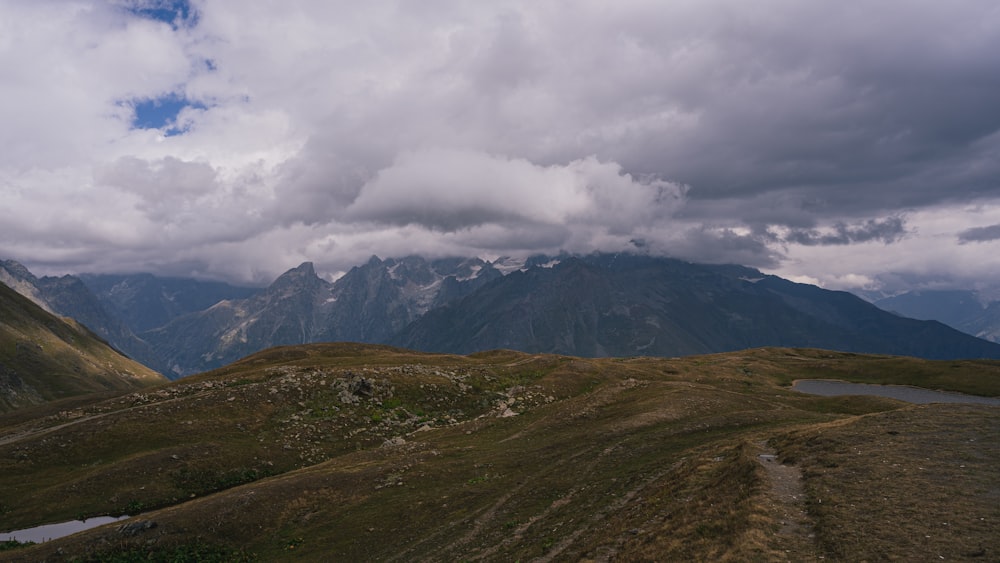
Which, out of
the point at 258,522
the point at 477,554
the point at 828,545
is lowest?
the point at 258,522

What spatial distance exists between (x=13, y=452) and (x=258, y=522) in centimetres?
4174

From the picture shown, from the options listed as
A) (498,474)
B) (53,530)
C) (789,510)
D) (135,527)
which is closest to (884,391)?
(498,474)

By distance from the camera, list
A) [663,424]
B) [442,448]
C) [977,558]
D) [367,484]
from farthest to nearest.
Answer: [442,448] < [663,424] < [367,484] < [977,558]

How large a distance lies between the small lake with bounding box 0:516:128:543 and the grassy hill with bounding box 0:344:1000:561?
4.64 ft

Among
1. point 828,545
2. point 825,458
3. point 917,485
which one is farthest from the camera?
point 825,458

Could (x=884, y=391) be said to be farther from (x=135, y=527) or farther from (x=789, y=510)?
(x=135, y=527)

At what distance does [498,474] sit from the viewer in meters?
45.1

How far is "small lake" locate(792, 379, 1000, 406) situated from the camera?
98312mm

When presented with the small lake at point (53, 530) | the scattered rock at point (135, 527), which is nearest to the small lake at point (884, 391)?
the scattered rock at point (135, 527)

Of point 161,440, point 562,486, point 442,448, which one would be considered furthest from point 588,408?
point 161,440

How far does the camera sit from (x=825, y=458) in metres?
32.1

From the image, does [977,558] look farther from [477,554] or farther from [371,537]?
[371,537]

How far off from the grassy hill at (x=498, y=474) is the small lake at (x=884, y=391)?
40.4m

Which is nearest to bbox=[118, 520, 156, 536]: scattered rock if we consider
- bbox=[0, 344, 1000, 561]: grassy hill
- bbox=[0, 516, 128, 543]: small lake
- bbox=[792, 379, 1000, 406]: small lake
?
bbox=[0, 344, 1000, 561]: grassy hill
